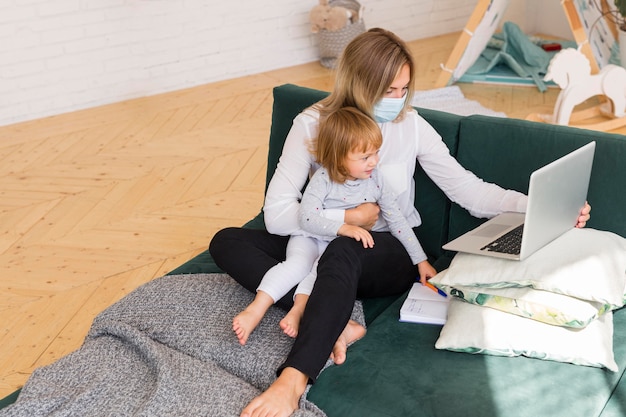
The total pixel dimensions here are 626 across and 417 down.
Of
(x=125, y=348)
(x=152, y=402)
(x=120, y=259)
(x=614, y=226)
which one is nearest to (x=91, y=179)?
(x=120, y=259)

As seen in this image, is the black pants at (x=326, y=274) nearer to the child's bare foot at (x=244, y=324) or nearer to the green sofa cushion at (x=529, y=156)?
the child's bare foot at (x=244, y=324)

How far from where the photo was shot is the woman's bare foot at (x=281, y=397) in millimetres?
1633

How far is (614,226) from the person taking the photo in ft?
6.52

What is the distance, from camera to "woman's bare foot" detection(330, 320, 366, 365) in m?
1.81

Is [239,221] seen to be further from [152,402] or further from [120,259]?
[152,402]

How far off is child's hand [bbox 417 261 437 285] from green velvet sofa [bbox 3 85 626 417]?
77 millimetres

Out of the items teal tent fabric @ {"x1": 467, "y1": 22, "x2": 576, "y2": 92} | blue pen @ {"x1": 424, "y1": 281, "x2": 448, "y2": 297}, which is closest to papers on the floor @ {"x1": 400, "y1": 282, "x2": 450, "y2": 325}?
blue pen @ {"x1": 424, "y1": 281, "x2": 448, "y2": 297}

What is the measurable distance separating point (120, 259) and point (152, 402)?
1474mm

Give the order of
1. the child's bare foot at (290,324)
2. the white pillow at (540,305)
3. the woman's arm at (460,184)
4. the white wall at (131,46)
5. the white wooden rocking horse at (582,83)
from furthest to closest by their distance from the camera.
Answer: the white wall at (131,46) < the white wooden rocking horse at (582,83) < the woman's arm at (460,184) < the child's bare foot at (290,324) < the white pillow at (540,305)

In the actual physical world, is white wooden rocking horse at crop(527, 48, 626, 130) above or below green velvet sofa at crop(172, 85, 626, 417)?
below

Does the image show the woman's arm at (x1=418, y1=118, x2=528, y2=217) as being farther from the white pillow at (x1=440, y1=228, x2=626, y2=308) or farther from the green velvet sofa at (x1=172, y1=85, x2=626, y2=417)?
the white pillow at (x1=440, y1=228, x2=626, y2=308)

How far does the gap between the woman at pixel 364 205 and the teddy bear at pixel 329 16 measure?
2.85m

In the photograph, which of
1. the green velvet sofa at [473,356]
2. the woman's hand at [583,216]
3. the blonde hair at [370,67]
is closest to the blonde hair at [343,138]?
the blonde hair at [370,67]

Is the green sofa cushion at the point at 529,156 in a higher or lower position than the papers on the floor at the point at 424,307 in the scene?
higher
